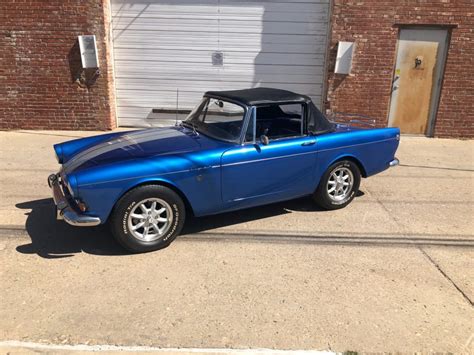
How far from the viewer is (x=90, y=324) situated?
3.04 meters

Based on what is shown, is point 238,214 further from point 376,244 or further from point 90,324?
point 90,324

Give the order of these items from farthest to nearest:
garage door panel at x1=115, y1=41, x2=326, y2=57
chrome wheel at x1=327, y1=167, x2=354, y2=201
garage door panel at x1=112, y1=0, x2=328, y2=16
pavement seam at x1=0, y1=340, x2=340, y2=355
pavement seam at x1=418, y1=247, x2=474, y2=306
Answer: garage door panel at x1=115, y1=41, x2=326, y2=57 < garage door panel at x1=112, y1=0, x2=328, y2=16 < chrome wheel at x1=327, y1=167, x2=354, y2=201 < pavement seam at x1=418, y1=247, x2=474, y2=306 < pavement seam at x1=0, y1=340, x2=340, y2=355

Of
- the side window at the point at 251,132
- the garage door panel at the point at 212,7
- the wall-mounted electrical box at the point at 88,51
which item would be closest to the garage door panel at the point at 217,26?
the garage door panel at the point at 212,7

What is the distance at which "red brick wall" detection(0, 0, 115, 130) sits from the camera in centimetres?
886

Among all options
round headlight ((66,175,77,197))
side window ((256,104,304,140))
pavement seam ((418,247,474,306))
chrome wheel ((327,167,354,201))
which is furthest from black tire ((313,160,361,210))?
round headlight ((66,175,77,197))

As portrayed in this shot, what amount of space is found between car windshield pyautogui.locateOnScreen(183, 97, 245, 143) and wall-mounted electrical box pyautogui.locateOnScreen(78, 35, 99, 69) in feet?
16.1

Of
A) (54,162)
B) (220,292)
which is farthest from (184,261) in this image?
(54,162)

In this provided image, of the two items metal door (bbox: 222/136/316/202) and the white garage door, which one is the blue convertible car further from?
the white garage door

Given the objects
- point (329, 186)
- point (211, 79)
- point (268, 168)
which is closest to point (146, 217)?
point (268, 168)

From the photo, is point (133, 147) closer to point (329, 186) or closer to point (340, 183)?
point (329, 186)

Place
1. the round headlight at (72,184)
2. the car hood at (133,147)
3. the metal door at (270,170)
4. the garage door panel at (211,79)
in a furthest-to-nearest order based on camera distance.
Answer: the garage door panel at (211,79), the metal door at (270,170), the car hood at (133,147), the round headlight at (72,184)

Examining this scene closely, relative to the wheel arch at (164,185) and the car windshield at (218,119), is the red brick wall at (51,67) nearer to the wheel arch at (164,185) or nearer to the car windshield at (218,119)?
the car windshield at (218,119)

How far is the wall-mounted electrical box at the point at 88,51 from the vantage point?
8898 millimetres

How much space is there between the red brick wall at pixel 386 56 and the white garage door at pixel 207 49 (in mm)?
504
